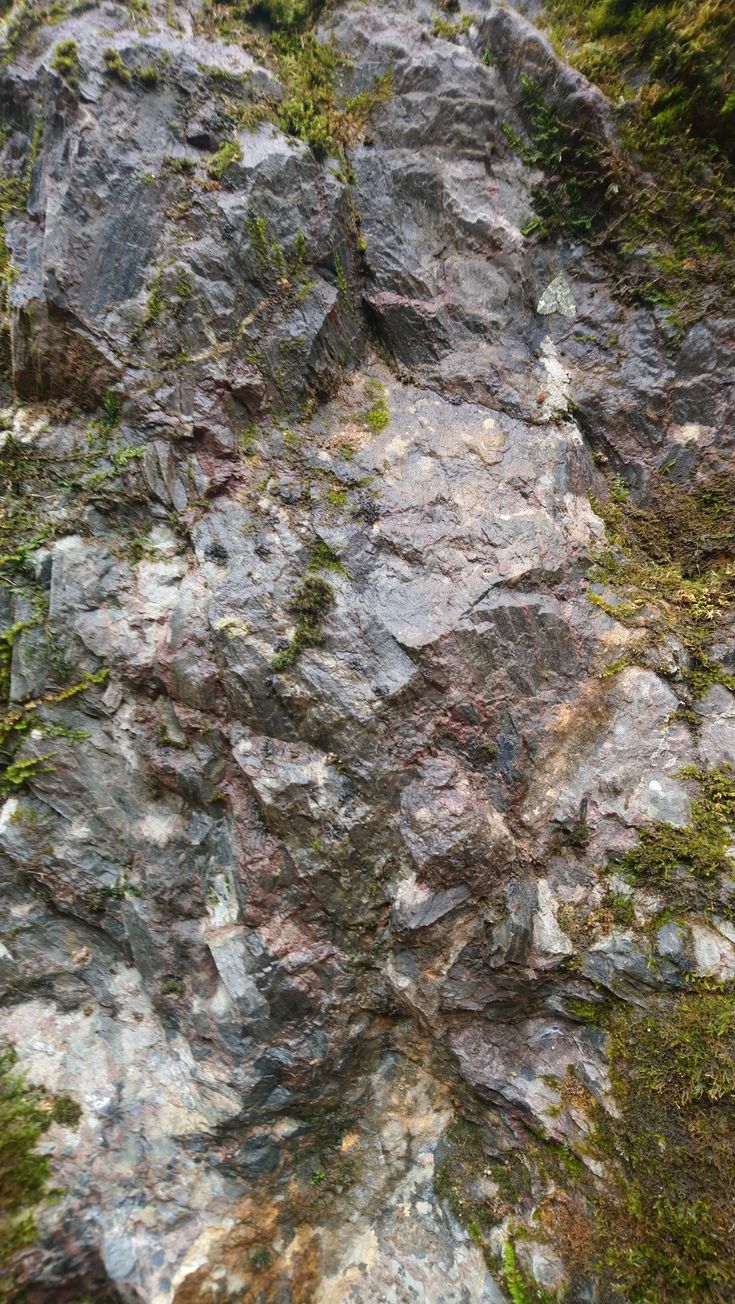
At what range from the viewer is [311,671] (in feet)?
12.2

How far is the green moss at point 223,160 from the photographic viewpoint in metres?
4.20

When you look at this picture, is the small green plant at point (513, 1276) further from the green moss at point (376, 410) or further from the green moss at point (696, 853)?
the green moss at point (376, 410)

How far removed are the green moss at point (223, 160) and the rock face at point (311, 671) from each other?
4 centimetres

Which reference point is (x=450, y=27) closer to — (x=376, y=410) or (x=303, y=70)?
(x=303, y=70)

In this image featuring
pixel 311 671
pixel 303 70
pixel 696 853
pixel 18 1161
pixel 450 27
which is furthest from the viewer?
pixel 450 27

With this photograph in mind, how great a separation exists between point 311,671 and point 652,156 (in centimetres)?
433

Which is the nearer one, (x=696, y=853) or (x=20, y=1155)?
(x=696, y=853)

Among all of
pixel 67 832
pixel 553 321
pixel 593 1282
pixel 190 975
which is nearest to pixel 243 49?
pixel 553 321

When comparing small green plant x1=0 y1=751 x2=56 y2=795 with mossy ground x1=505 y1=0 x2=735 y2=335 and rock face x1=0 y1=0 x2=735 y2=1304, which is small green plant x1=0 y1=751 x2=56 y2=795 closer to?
rock face x1=0 y1=0 x2=735 y2=1304

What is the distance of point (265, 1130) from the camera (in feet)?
12.1

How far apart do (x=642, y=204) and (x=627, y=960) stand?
16.4ft

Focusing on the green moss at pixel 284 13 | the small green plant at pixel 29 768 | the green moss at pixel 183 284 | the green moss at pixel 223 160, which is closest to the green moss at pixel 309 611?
the small green plant at pixel 29 768

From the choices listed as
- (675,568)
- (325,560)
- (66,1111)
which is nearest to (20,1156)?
(66,1111)

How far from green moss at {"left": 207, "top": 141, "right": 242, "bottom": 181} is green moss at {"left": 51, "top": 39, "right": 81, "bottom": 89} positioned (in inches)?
42.2
